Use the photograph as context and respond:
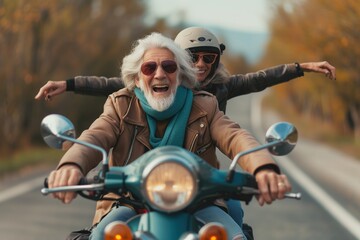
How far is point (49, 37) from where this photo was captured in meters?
24.0

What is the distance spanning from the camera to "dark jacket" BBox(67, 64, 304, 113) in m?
5.55

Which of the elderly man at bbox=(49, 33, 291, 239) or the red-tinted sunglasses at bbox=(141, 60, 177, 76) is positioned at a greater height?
the red-tinted sunglasses at bbox=(141, 60, 177, 76)

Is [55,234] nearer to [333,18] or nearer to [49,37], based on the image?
[333,18]

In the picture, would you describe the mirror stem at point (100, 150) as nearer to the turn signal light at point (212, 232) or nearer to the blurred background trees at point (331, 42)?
the turn signal light at point (212, 232)


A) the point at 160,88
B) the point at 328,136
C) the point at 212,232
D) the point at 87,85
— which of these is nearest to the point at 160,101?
the point at 160,88

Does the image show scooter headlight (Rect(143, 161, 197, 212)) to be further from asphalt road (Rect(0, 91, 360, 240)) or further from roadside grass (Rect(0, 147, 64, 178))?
roadside grass (Rect(0, 147, 64, 178))

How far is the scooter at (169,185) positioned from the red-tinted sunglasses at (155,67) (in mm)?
574

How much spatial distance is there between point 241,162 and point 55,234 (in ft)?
20.4

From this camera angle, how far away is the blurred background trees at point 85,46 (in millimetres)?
20828

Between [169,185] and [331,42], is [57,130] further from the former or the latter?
[331,42]

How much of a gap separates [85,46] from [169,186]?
23.1 m

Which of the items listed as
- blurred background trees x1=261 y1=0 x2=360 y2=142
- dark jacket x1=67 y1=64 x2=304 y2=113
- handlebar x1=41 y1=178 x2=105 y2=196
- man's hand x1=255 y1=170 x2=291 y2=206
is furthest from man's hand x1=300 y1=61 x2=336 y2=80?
blurred background trees x1=261 y1=0 x2=360 y2=142

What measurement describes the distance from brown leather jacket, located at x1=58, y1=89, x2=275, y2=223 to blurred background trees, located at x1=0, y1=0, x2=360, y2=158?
1301 centimetres

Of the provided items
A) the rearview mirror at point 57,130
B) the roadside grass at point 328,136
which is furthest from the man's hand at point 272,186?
the roadside grass at point 328,136
